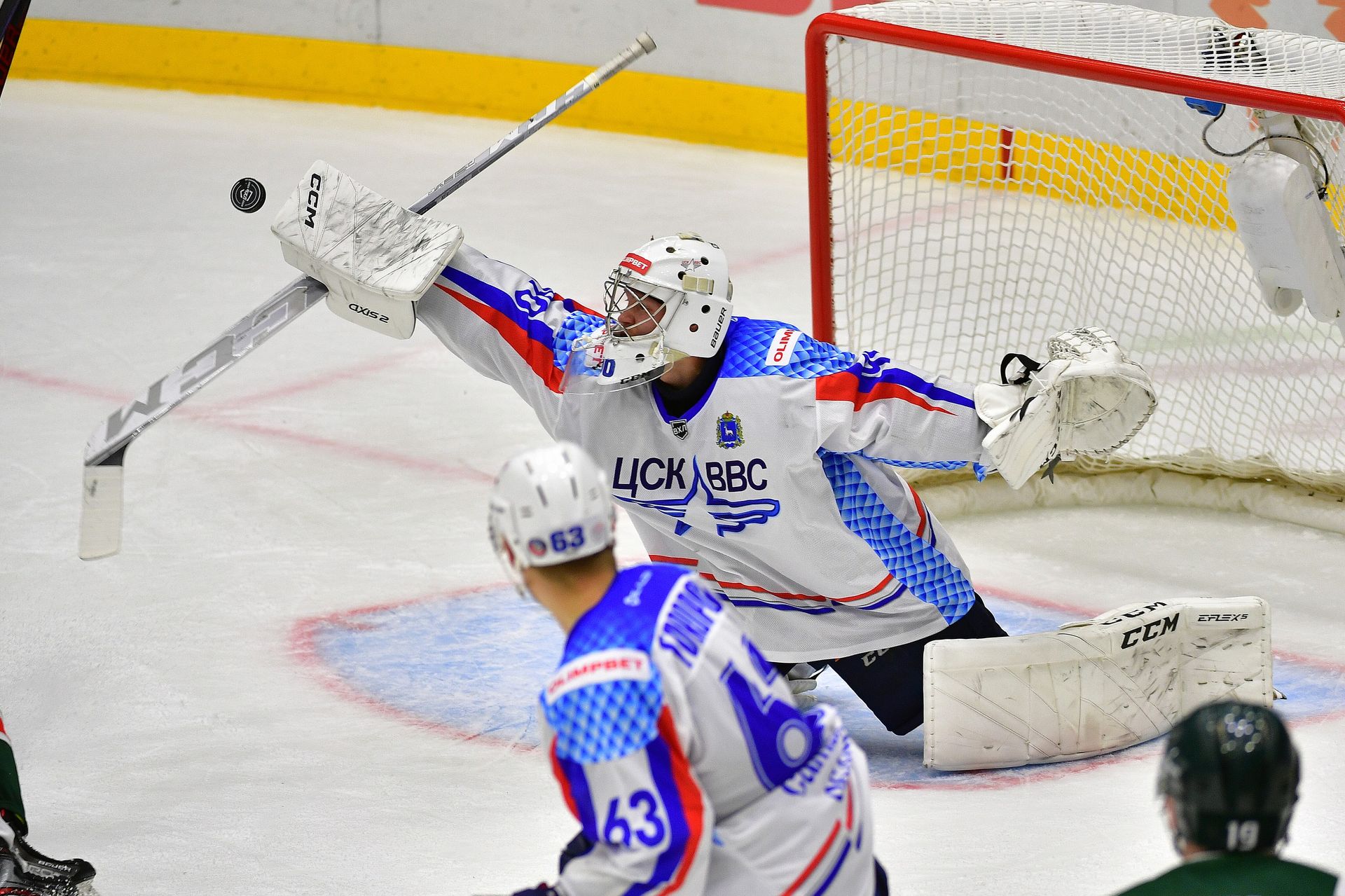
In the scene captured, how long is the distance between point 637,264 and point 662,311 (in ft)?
0.31

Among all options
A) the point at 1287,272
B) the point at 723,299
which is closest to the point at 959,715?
the point at 723,299

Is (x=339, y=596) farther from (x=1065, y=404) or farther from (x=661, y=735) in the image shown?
(x=661, y=735)

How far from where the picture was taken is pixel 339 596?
12.9 ft

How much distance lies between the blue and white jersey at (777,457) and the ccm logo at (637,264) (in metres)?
0.19

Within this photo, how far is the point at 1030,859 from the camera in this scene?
254 centimetres

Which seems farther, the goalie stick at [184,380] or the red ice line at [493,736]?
the red ice line at [493,736]

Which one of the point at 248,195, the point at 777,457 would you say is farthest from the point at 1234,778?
the point at 248,195

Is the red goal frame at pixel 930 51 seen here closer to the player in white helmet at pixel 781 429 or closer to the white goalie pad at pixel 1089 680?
the player in white helmet at pixel 781 429

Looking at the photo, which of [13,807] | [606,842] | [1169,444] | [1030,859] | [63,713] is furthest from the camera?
[1169,444]

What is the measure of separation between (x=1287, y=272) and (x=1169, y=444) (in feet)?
4.44

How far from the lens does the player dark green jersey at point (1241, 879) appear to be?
1.31 m

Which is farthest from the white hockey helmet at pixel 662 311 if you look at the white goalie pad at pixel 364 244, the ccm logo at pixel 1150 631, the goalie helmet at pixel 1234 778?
the goalie helmet at pixel 1234 778

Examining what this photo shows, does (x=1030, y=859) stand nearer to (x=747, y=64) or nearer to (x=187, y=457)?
(x=187, y=457)

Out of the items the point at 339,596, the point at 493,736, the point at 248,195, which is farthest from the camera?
the point at 339,596
